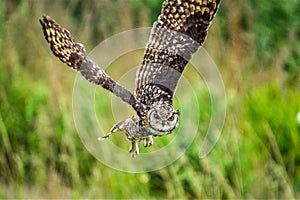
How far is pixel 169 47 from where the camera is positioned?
534 mm

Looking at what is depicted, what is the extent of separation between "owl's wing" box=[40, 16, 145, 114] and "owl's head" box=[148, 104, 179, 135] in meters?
0.02

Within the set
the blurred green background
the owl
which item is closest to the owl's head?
the owl

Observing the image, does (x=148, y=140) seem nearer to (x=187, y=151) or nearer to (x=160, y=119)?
(x=160, y=119)

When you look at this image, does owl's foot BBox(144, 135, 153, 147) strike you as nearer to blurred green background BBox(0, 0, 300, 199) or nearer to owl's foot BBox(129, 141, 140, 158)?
owl's foot BBox(129, 141, 140, 158)

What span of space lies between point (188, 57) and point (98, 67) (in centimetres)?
6

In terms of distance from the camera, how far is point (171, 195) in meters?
3.69

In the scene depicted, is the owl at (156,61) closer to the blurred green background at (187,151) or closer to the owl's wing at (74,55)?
the owl's wing at (74,55)

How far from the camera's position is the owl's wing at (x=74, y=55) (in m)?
0.50

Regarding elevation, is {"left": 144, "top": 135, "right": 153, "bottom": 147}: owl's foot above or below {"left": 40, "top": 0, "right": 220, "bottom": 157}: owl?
below

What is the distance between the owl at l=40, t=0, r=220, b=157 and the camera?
508mm

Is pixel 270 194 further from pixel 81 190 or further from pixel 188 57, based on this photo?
pixel 188 57

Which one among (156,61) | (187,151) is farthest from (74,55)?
(187,151)

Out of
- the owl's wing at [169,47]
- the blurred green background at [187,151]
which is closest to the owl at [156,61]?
the owl's wing at [169,47]

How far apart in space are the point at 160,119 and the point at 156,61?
4 cm
